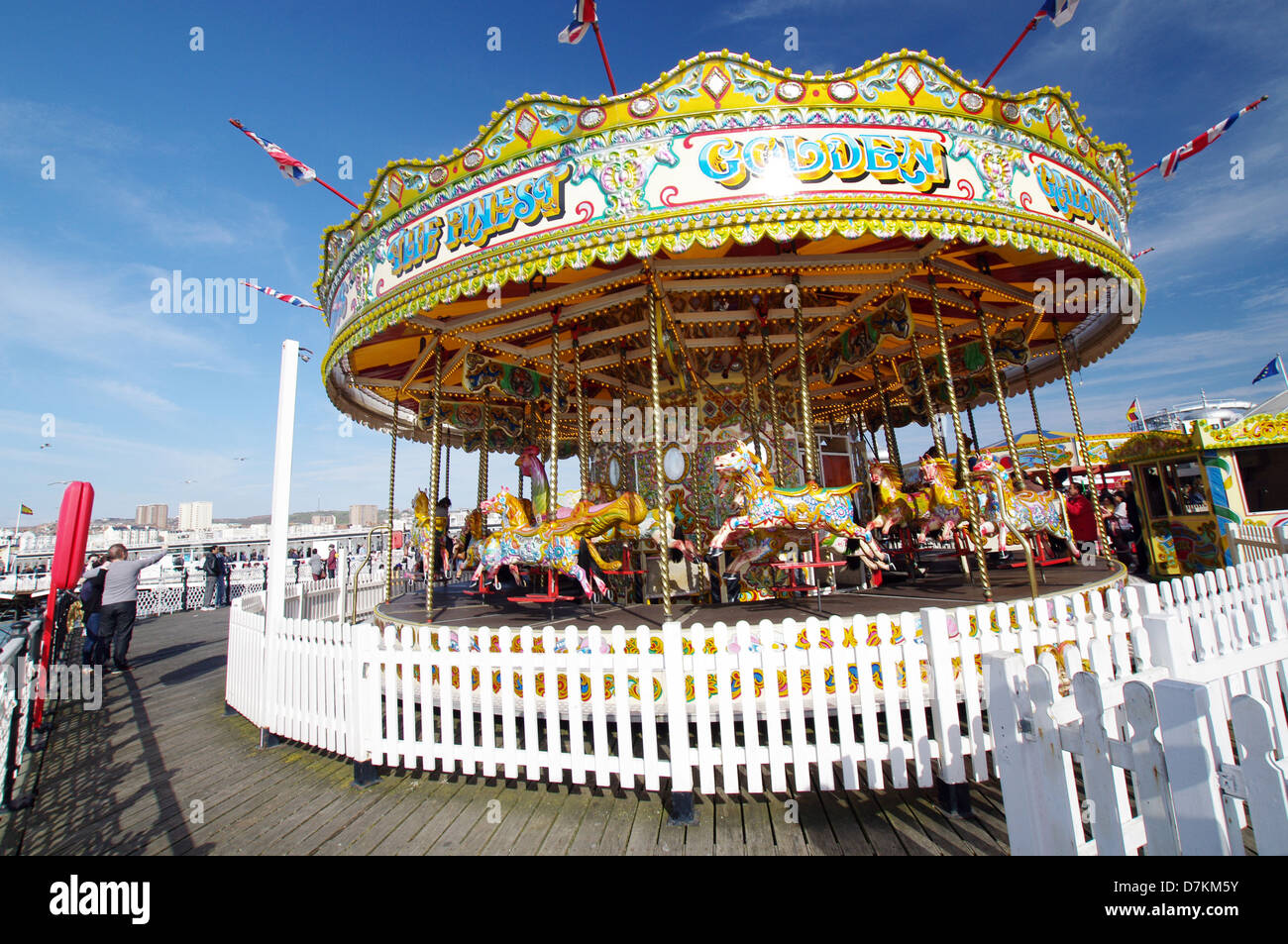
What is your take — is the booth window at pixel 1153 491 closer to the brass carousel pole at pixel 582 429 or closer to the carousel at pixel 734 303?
the carousel at pixel 734 303

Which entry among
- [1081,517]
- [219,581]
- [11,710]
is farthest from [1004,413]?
[219,581]

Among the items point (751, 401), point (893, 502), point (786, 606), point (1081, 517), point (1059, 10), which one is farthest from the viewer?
point (1081, 517)

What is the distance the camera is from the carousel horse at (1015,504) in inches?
251

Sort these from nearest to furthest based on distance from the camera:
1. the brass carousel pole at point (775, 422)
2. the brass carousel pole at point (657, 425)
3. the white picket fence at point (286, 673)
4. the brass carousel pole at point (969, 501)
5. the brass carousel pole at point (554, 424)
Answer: the white picket fence at point (286, 673) < the brass carousel pole at point (657, 425) < the brass carousel pole at point (969, 501) < the brass carousel pole at point (554, 424) < the brass carousel pole at point (775, 422)

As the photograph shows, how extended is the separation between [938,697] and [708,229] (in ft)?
11.4

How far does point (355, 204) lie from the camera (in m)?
5.55

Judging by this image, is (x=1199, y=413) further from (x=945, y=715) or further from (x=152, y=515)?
(x=152, y=515)

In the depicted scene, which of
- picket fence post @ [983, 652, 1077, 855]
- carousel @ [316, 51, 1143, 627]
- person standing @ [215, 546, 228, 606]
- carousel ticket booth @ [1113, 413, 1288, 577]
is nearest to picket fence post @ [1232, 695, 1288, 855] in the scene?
picket fence post @ [983, 652, 1077, 855]

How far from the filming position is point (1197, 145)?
20.3 ft

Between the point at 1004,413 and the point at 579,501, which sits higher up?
the point at 1004,413

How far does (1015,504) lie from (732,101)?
18.2 feet

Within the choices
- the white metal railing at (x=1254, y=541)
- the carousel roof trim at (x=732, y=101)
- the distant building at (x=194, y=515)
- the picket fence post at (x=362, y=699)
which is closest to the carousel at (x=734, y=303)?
the carousel roof trim at (x=732, y=101)
